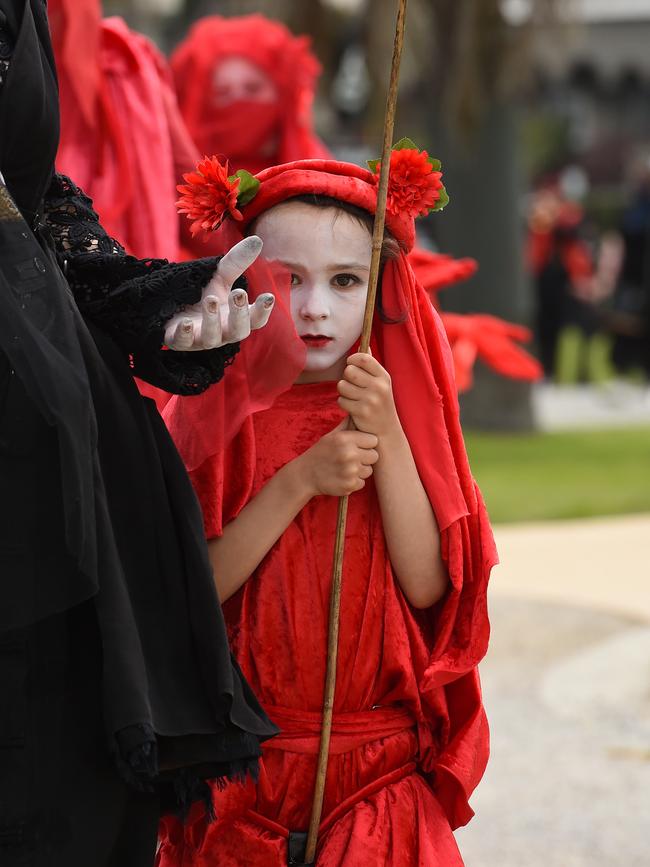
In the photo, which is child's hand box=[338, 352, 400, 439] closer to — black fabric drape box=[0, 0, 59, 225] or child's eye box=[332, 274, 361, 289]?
child's eye box=[332, 274, 361, 289]

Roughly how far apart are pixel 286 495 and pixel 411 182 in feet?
1.81

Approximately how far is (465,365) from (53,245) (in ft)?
5.20

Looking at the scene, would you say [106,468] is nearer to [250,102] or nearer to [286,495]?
[286,495]

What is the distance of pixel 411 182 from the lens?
2.57m

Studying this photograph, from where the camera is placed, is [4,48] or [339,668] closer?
[4,48]

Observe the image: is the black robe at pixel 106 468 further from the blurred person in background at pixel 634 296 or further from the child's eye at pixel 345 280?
the blurred person in background at pixel 634 296

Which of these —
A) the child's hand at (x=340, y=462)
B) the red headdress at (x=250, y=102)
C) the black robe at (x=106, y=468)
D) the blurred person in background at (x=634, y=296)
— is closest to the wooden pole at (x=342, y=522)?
the child's hand at (x=340, y=462)

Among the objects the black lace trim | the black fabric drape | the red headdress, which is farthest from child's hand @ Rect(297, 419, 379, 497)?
the red headdress

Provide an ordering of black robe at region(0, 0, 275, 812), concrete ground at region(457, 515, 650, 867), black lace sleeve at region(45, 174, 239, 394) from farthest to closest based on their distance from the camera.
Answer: concrete ground at region(457, 515, 650, 867), black lace sleeve at region(45, 174, 239, 394), black robe at region(0, 0, 275, 812)

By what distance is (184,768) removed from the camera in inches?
91.7

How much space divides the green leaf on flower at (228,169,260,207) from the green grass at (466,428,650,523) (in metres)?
6.50

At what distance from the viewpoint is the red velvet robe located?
262 centimetres

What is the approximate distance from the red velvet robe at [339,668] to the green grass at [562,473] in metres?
6.34

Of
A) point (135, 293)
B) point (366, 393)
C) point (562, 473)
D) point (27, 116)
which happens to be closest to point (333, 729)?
point (366, 393)
